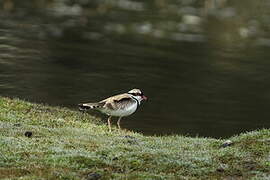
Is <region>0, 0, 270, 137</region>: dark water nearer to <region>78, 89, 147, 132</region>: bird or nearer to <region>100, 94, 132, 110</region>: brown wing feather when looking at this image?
<region>78, 89, 147, 132</region>: bird

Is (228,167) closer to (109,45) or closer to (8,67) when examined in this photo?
(8,67)

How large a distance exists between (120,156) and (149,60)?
5302 cm

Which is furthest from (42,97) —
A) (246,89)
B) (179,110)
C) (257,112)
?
(246,89)

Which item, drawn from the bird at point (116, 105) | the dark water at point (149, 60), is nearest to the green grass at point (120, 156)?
the bird at point (116, 105)

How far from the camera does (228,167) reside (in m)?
20.4

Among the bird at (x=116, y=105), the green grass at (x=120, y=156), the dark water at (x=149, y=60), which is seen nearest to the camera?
the green grass at (x=120, y=156)

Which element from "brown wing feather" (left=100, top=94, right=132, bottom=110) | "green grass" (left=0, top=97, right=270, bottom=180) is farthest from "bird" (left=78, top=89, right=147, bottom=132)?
"green grass" (left=0, top=97, right=270, bottom=180)

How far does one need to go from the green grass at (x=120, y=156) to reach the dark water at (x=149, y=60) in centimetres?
1721

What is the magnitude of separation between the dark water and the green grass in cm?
1721

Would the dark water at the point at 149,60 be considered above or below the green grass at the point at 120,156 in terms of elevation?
below

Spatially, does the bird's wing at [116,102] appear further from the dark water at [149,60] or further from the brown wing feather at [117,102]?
the dark water at [149,60]

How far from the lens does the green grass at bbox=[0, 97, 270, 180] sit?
19.0 metres

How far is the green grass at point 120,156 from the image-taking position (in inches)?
749

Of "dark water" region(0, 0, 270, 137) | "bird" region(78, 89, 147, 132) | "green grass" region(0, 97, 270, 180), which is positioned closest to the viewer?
"green grass" region(0, 97, 270, 180)
